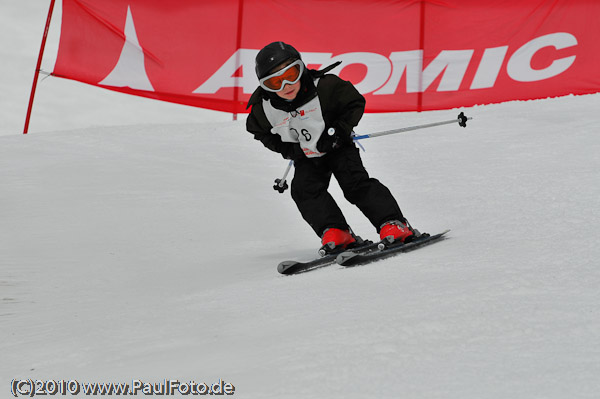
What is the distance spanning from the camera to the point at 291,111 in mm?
3734

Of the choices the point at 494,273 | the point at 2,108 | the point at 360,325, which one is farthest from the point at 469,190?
the point at 2,108

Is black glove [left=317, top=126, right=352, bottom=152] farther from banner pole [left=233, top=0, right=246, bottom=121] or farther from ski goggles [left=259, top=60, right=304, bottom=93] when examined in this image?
banner pole [left=233, top=0, right=246, bottom=121]

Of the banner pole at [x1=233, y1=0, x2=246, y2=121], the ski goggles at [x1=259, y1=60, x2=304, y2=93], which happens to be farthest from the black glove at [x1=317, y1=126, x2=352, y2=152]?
the banner pole at [x1=233, y1=0, x2=246, y2=121]

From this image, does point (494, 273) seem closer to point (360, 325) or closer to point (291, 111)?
point (360, 325)

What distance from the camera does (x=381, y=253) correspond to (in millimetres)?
3479

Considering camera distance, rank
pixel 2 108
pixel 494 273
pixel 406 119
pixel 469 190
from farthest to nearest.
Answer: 1. pixel 2 108
2. pixel 406 119
3. pixel 469 190
4. pixel 494 273

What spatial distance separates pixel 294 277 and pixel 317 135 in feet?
2.77

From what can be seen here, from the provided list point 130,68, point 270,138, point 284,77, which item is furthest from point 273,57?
point 130,68

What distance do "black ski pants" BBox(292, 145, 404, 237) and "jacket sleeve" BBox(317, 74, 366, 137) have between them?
0.18 metres

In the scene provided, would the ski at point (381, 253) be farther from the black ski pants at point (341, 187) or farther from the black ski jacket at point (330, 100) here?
the black ski jacket at point (330, 100)

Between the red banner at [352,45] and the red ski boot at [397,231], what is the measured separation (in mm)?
6170

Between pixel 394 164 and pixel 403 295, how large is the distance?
470cm

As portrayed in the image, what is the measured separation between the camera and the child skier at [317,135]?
11.9ft

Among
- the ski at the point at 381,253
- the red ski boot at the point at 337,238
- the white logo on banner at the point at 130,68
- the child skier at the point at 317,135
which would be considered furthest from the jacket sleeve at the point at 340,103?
the white logo on banner at the point at 130,68
